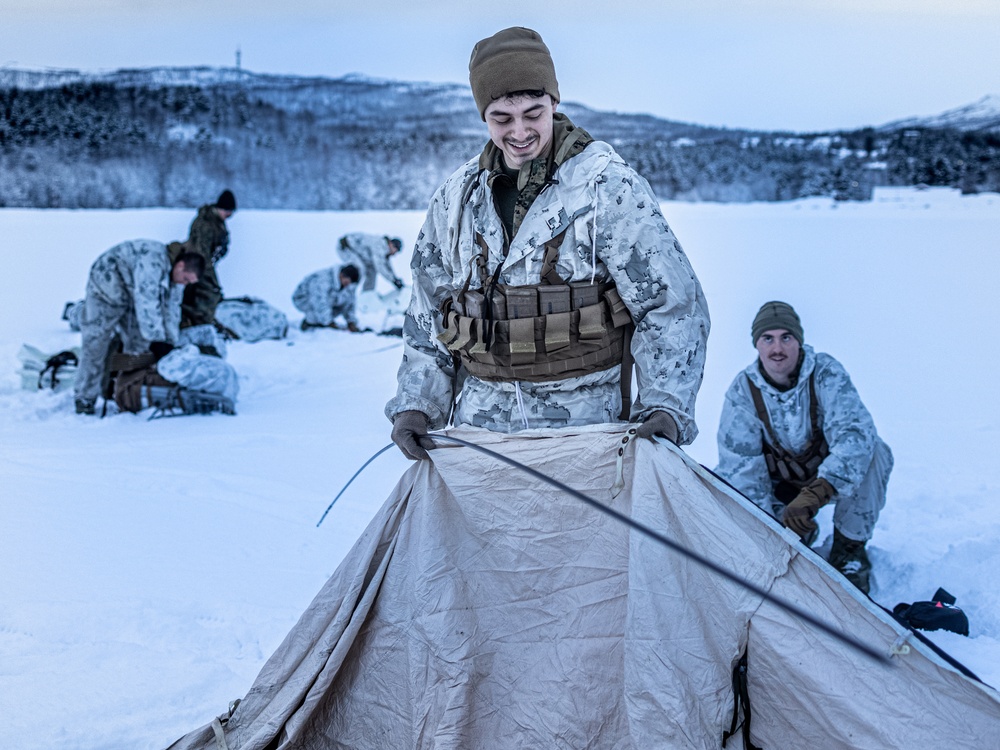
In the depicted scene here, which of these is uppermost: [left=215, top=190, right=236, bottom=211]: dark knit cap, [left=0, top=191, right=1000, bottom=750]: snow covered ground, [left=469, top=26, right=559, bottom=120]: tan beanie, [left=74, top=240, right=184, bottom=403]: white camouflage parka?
[left=469, top=26, right=559, bottom=120]: tan beanie

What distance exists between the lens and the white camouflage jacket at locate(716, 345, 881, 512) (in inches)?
112

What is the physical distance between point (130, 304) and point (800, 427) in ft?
12.4

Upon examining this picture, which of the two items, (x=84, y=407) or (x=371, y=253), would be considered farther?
(x=371, y=253)

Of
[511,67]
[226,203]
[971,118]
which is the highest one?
[971,118]

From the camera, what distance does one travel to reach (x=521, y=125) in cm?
180

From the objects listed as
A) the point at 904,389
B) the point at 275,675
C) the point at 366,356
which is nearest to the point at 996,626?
the point at 275,675

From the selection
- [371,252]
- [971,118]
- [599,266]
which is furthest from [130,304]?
[971,118]

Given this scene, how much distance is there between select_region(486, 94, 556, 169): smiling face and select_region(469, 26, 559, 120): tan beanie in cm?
2

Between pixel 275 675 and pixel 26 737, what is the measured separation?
0.60 m

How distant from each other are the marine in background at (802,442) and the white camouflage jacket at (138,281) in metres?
3.34

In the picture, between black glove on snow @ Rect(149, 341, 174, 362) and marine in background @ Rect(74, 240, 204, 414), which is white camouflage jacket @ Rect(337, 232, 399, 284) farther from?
black glove on snow @ Rect(149, 341, 174, 362)

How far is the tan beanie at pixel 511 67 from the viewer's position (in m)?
1.77

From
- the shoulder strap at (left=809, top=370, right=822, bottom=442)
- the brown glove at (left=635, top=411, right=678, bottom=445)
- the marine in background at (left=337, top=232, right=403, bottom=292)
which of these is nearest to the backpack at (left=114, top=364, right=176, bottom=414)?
the marine in background at (left=337, top=232, right=403, bottom=292)

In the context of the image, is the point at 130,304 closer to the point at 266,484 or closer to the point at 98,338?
the point at 98,338
